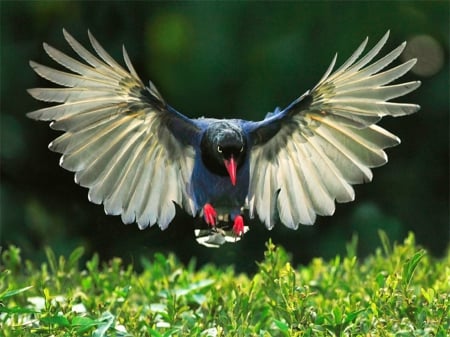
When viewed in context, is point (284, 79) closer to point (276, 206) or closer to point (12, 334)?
point (276, 206)

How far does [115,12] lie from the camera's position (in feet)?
20.1

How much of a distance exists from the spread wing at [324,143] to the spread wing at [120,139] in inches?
9.6

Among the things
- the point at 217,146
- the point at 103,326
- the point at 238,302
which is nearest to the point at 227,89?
the point at 217,146

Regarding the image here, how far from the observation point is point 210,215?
306 cm

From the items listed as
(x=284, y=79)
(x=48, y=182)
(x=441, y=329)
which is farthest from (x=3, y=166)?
(x=441, y=329)

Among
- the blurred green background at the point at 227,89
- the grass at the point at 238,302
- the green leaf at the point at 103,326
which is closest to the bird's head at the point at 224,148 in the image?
the grass at the point at 238,302

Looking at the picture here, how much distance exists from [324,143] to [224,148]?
42 cm

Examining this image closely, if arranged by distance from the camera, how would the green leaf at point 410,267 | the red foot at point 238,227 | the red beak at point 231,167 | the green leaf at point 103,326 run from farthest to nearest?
1. the red foot at point 238,227
2. the red beak at point 231,167
3. the green leaf at point 410,267
4. the green leaf at point 103,326

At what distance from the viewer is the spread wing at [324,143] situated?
9.78 feet

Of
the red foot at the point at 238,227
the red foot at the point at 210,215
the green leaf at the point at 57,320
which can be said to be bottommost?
the green leaf at the point at 57,320

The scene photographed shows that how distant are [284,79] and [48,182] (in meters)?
1.55

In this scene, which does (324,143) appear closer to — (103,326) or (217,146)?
(217,146)

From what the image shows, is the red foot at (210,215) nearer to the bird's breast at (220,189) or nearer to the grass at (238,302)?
the bird's breast at (220,189)

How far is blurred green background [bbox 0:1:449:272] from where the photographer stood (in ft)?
19.4
